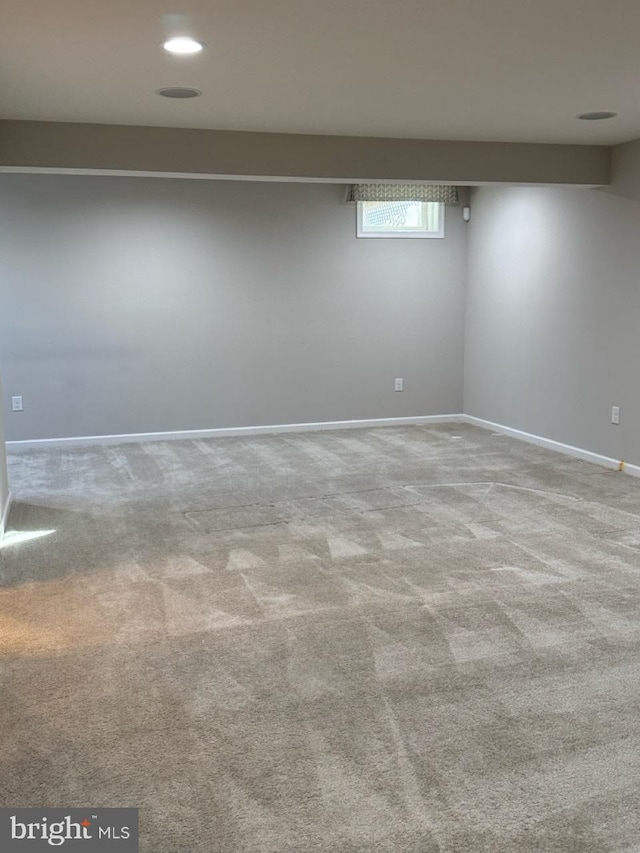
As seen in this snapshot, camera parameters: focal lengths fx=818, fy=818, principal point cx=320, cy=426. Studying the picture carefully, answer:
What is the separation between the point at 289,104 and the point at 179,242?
290 cm

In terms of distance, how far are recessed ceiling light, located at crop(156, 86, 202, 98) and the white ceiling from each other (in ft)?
0.18

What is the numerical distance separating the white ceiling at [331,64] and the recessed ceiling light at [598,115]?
0.06 meters

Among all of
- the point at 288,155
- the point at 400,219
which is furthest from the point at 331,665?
the point at 400,219

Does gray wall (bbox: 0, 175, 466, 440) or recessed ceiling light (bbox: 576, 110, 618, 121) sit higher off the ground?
recessed ceiling light (bbox: 576, 110, 618, 121)

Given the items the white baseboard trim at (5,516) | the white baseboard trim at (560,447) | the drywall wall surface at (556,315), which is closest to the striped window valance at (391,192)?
the drywall wall surface at (556,315)

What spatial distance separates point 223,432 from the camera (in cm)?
708

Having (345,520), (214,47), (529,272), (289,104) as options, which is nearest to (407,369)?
(529,272)

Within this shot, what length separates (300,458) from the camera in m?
6.16

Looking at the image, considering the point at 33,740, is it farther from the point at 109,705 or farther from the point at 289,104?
the point at 289,104

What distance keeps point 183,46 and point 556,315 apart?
4.01 meters

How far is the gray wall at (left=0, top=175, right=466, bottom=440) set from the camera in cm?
648

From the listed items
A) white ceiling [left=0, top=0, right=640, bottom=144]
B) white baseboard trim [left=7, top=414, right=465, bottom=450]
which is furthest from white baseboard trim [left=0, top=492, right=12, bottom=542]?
white ceiling [left=0, top=0, right=640, bottom=144]

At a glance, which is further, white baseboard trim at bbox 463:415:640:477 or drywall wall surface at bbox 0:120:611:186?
white baseboard trim at bbox 463:415:640:477

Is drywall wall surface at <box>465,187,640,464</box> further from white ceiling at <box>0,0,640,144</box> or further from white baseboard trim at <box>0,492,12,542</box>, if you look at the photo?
white baseboard trim at <box>0,492,12,542</box>
